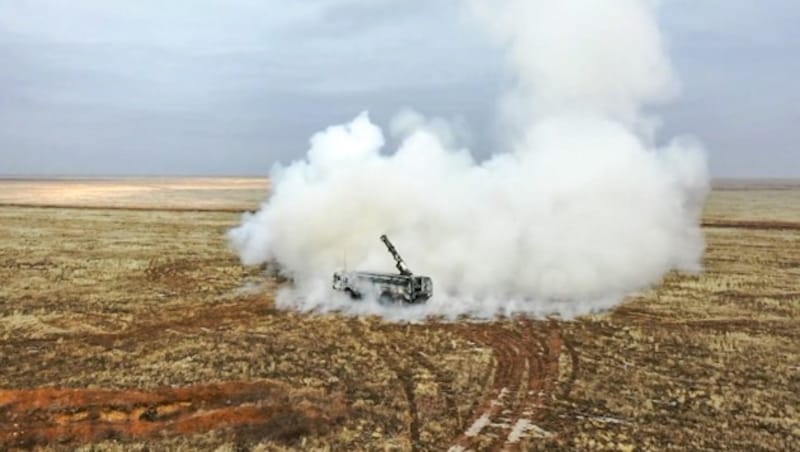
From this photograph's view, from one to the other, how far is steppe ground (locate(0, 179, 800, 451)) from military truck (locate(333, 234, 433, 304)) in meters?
1.73

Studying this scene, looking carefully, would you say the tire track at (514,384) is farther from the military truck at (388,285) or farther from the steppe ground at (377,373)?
the military truck at (388,285)

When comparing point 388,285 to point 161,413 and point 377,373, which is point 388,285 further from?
point 161,413

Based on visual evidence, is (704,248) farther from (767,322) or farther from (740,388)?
(740,388)

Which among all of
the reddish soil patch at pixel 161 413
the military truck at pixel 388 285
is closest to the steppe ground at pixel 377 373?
the reddish soil patch at pixel 161 413

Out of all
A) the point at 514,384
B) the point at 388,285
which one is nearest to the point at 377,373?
the point at 514,384

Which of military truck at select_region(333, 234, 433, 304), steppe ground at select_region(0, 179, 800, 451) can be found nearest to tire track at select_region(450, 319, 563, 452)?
steppe ground at select_region(0, 179, 800, 451)

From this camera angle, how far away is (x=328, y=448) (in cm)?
1293

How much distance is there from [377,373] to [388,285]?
24.1 feet

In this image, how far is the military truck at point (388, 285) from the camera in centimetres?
2425

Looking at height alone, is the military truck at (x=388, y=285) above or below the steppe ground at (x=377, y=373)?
above

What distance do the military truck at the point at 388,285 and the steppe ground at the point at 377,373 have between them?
1734 millimetres

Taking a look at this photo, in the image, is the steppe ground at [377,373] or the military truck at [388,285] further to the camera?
the military truck at [388,285]

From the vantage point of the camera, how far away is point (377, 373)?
1758 centimetres

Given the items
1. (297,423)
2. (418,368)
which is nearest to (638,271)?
(418,368)
